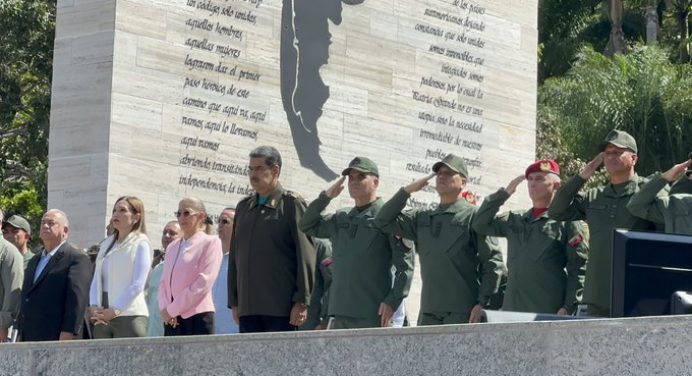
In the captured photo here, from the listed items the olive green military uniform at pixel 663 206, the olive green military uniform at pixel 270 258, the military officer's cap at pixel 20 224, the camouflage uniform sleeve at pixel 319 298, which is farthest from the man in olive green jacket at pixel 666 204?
the military officer's cap at pixel 20 224

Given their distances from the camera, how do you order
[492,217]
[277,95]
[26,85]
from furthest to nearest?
1. [26,85]
2. [277,95]
3. [492,217]

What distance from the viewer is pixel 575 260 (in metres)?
8.48

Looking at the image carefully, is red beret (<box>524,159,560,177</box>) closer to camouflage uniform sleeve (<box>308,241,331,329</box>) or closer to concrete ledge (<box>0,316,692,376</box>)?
camouflage uniform sleeve (<box>308,241,331,329</box>)

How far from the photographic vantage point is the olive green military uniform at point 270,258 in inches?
341

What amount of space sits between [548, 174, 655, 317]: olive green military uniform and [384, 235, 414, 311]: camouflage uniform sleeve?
1.02 meters

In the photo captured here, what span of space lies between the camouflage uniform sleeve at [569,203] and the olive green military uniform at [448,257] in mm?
637

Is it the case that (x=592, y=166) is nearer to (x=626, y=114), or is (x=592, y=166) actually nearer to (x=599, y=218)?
(x=599, y=218)

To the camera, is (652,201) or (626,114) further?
(626,114)

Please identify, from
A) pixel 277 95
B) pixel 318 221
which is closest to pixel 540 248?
pixel 318 221

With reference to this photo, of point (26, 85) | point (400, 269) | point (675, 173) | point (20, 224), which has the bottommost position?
point (400, 269)

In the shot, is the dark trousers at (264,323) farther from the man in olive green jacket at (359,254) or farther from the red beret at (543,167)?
the red beret at (543,167)

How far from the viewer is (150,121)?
40.1 ft

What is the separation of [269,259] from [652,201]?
2291mm

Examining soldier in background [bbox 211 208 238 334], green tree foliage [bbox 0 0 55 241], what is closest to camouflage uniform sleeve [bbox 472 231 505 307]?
soldier in background [bbox 211 208 238 334]
